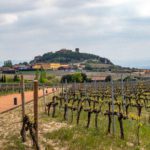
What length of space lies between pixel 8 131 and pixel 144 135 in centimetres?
542

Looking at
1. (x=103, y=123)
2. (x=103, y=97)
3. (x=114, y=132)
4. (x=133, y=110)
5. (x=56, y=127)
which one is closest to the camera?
(x=114, y=132)

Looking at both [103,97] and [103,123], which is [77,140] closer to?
[103,123]

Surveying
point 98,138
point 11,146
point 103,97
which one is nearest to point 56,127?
point 98,138

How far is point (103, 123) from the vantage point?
20.2 m

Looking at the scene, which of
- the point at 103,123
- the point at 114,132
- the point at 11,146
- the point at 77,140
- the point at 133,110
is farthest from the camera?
the point at 133,110

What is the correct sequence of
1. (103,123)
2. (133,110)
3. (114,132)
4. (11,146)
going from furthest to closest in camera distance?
(133,110)
(103,123)
(114,132)
(11,146)

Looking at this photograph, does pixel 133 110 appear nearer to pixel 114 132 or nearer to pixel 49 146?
pixel 114 132

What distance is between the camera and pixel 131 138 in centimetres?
1644

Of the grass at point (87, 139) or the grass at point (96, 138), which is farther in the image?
the grass at point (96, 138)

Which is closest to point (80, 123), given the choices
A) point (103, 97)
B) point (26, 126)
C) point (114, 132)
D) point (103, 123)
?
point (103, 123)

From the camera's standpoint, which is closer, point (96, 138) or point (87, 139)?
point (87, 139)

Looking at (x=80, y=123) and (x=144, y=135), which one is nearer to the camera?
(x=144, y=135)

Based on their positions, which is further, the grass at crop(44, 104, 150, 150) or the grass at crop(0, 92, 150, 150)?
the grass at crop(44, 104, 150, 150)

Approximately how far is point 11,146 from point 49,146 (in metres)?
1.26
